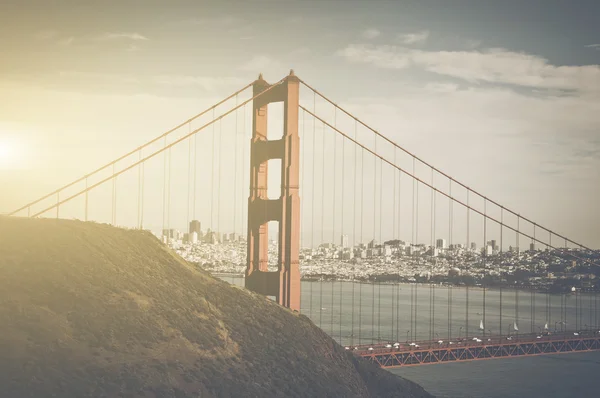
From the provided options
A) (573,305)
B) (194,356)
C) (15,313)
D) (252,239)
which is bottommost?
(573,305)

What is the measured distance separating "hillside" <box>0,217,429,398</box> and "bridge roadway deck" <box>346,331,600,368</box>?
2.42 m

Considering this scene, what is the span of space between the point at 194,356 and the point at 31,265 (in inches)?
332

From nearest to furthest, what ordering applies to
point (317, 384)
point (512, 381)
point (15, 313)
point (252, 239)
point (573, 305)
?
point (15, 313) < point (317, 384) < point (252, 239) < point (512, 381) < point (573, 305)

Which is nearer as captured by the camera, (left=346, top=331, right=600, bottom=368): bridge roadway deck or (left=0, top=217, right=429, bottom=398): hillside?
(left=0, top=217, right=429, bottom=398): hillside

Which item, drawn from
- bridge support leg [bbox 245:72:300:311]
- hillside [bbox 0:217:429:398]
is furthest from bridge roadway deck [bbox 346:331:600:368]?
bridge support leg [bbox 245:72:300:311]

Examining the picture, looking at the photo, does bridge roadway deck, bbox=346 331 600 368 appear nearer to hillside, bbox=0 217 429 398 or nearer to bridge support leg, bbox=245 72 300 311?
hillside, bbox=0 217 429 398

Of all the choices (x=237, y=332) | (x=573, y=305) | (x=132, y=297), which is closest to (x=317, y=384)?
(x=237, y=332)

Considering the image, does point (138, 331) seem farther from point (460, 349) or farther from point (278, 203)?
point (460, 349)

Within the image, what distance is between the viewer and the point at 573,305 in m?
160

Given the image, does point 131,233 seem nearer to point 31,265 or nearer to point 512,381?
point 31,265

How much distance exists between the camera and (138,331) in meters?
29.5

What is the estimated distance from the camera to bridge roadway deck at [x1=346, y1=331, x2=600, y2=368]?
45.1m

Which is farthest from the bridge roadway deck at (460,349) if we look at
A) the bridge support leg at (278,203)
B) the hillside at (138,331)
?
the bridge support leg at (278,203)

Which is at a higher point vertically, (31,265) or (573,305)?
(31,265)
